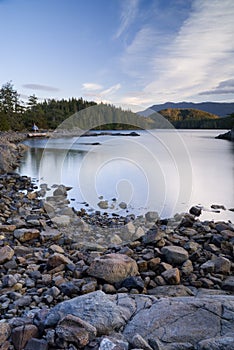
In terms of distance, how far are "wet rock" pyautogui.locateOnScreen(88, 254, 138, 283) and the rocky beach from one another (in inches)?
0.4

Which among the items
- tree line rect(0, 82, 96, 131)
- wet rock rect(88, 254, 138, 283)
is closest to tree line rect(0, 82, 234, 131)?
tree line rect(0, 82, 96, 131)

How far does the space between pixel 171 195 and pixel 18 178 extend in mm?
5623

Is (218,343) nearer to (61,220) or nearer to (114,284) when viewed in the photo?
(114,284)

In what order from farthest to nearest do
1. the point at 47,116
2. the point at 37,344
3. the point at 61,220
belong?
the point at 47,116
the point at 61,220
the point at 37,344

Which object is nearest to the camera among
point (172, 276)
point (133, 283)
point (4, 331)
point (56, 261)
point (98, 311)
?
point (4, 331)

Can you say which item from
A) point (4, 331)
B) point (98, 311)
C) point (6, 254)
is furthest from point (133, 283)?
point (6, 254)

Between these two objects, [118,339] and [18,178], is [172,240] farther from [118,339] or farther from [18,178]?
[18,178]

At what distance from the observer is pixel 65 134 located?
4912 centimetres

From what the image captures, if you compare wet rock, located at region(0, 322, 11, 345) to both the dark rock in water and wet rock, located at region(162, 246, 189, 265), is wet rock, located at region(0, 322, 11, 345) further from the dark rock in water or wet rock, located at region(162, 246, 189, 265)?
the dark rock in water

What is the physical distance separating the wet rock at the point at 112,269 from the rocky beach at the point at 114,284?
0.01 metres

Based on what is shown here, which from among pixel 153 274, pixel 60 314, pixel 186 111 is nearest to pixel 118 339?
pixel 60 314

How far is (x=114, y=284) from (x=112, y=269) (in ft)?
0.49

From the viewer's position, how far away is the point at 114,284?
9.76 ft

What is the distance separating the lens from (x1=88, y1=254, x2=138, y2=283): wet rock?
300cm
